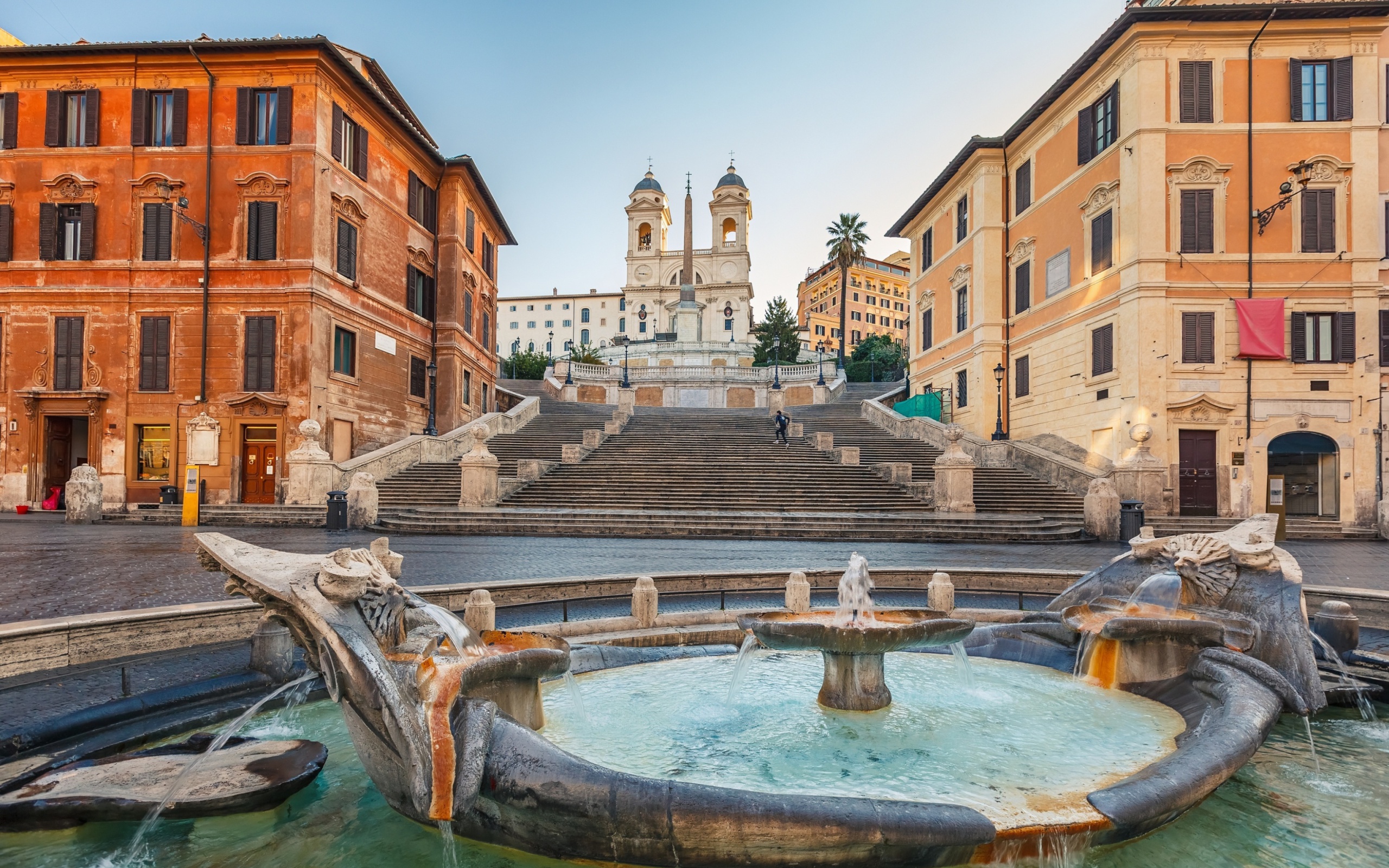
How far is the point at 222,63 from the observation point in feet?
78.9

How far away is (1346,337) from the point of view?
68.6ft

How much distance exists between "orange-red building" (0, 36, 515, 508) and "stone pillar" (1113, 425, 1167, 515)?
23946 mm

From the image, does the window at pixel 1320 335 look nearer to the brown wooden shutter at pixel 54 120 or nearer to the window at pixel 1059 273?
the window at pixel 1059 273

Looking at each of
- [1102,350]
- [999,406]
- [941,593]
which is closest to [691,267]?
[999,406]

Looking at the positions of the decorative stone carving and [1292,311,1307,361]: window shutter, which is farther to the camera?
the decorative stone carving

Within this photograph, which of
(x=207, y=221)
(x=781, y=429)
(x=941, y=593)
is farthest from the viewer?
(x=781, y=429)

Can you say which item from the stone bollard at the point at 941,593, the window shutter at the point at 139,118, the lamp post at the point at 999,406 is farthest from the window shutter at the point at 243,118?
the lamp post at the point at 999,406

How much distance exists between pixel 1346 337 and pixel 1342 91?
7.29 metres

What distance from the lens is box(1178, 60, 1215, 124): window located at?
2162 centimetres

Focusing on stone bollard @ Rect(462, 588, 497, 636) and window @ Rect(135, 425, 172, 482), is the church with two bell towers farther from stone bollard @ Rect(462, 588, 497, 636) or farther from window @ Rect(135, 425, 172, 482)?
stone bollard @ Rect(462, 588, 497, 636)

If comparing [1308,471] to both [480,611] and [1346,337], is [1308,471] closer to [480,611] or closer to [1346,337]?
[1346,337]

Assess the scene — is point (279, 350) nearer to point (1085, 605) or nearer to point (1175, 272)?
point (1085, 605)

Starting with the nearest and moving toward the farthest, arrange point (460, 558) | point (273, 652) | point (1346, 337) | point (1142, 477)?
point (273, 652), point (460, 558), point (1142, 477), point (1346, 337)

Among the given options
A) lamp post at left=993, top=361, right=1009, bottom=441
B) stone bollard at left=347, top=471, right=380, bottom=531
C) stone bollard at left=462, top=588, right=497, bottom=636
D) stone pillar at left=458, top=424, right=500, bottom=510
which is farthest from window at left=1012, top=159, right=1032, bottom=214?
stone bollard at left=462, top=588, right=497, bottom=636
